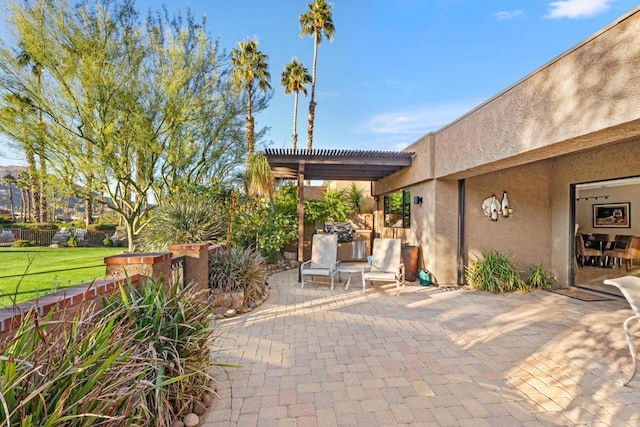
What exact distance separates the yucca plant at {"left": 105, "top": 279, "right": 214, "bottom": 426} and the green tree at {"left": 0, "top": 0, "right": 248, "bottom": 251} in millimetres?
9878

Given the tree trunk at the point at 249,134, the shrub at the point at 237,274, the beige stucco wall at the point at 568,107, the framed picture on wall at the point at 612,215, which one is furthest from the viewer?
the tree trunk at the point at 249,134

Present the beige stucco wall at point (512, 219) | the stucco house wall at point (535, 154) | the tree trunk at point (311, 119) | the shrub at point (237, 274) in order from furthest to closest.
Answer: the tree trunk at point (311, 119) < the beige stucco wall at point (512, 219) < the shrub at point (237, 274) < the stucco house wall at point (535, 154)

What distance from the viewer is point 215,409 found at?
108 inches

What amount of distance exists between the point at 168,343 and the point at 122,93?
10.8m

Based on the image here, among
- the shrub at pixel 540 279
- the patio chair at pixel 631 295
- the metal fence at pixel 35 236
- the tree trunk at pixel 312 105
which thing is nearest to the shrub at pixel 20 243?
the metal fence at pixel 35 236

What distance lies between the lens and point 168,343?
8.79ft

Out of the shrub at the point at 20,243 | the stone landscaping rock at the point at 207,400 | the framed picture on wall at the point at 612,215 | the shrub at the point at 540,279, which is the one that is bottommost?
the shrub at the point at 20,243

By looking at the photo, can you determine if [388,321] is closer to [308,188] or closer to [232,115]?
[232,115]

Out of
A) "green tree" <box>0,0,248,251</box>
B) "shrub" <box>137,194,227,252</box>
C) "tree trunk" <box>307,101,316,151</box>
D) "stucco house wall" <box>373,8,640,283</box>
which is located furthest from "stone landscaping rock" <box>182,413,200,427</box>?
"tree trunk" <box>307,101,316,151</box>

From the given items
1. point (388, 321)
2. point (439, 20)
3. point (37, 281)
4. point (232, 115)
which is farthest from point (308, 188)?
point (388, 321)

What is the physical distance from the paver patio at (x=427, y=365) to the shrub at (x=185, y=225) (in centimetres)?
267

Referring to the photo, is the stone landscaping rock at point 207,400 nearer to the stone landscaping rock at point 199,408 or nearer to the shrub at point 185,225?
the stone landscaping rock at point 199,408

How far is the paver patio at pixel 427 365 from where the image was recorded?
266 cm

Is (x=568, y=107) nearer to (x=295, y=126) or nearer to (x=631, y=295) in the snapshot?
(x=631, y=295)
